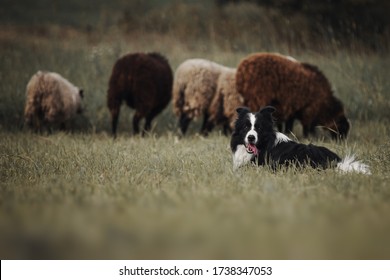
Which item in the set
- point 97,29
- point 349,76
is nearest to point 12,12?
point 97,29

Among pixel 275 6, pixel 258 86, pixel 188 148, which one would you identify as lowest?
pixel 188 148

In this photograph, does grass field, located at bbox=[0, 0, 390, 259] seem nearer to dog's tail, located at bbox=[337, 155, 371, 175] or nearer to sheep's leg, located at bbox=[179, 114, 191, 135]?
dog's tail, located at bbox=[337, 155, 371, 175]

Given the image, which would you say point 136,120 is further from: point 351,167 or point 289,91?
point 351,167

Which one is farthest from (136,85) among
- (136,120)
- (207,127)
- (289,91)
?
(289,91)

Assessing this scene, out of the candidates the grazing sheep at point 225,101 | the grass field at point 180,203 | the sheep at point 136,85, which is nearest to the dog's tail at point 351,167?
the grass field at point 180,203

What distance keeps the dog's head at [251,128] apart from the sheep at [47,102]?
4836 mm

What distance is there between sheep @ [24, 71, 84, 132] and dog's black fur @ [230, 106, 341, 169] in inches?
194

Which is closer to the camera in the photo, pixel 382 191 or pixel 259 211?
pixel 259 211

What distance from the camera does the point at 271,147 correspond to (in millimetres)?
5094

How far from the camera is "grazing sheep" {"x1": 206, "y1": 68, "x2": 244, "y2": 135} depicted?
8906 millimetres

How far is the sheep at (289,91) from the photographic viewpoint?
8031 mm

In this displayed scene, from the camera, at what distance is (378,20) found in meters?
12.5

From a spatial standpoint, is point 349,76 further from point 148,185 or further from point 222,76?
point 148,185

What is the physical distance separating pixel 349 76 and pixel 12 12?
8602mm
